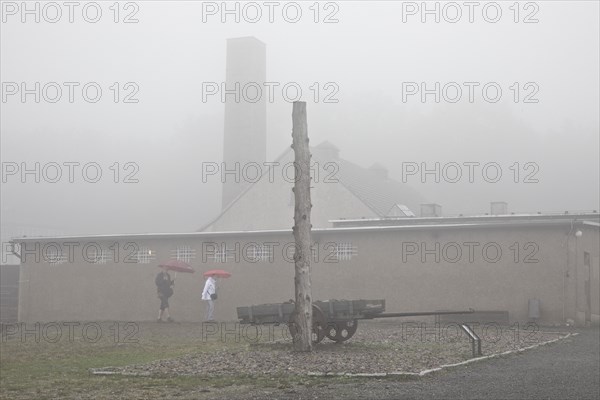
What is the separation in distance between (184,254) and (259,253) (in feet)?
10.7

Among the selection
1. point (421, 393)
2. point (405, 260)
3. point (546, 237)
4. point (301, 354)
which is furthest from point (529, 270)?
point (421, 393)

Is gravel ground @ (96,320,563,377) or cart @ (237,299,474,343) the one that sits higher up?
cart @ (237,299,474,343)

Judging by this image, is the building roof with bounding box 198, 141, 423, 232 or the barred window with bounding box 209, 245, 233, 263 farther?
the building roof with bounding box 198, 141, 423, 232

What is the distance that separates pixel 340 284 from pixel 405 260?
2.57 m

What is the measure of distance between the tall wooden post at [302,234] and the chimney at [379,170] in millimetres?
43503

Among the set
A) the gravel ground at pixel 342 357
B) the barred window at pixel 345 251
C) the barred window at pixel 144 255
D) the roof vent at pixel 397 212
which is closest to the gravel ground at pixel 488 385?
the gravel ground at pixel 342 357

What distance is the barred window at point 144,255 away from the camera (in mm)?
32062

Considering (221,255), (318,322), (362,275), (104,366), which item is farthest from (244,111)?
(104,366)

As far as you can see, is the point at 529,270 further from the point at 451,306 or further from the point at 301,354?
the point at 301,354

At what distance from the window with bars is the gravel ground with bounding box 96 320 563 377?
10.8 m

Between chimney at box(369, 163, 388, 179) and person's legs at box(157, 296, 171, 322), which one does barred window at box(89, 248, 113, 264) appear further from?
chimney at box(369, 163, 388, 179)

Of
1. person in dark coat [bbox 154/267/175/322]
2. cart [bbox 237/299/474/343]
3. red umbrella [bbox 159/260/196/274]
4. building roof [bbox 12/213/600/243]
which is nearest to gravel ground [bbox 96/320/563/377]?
cart [bbox 237/299/474/343]

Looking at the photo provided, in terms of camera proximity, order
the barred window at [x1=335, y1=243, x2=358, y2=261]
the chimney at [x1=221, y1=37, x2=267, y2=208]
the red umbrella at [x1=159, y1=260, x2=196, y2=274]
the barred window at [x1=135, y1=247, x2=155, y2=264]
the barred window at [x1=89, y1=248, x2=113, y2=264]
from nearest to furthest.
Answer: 1. the red umbrella at [x1=159, y1=260, x2=196, y2=274]
2. the barred window at [x1=335, y1=243, x2=358, y2=261]
3. the barred window at [x1=135, y1=247, x2=155, y2=264]
4. the barred window at [x1=89, y1=248, x2=113, y2=264]
5. the chimney at [x1=221, y1=37, x2=267, y2=208]

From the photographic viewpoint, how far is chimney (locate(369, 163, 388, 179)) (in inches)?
2379
